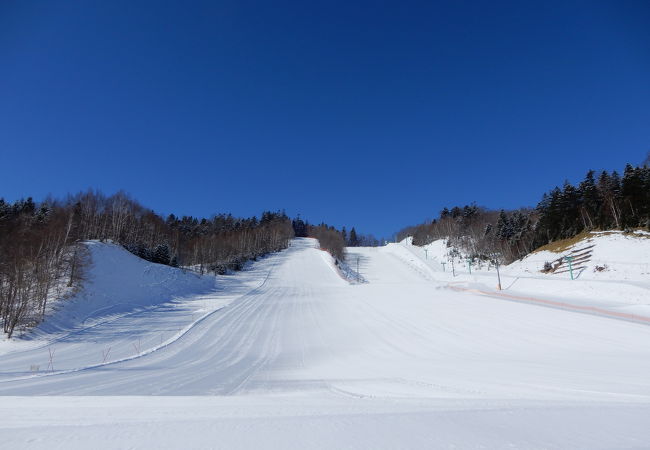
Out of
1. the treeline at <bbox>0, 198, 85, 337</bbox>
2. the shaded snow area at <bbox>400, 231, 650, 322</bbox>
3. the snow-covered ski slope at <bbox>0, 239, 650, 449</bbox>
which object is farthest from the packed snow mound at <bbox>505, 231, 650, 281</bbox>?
the treeline at <bbox>0, 198, 85, 337</bbox>

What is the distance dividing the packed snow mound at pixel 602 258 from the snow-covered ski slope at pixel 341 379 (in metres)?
21.6

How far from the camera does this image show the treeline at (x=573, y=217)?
45.3 meters

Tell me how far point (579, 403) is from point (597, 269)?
40.8 m

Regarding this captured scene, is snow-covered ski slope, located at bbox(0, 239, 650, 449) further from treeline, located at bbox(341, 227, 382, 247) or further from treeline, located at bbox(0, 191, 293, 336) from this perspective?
treeline, located at bbox(341, 227, 382, 247)

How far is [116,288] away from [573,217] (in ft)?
228

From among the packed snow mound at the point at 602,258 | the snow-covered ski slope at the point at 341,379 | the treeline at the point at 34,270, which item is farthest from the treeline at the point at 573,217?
the treeline at the point at 34,270

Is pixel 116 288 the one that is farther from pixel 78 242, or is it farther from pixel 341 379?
pixel 341 379

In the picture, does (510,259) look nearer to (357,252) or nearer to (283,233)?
(357,252)

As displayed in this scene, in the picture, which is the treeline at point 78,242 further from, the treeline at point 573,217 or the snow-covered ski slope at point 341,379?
the treeline at point 573,217

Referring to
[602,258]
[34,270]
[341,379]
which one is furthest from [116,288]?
[602,258]

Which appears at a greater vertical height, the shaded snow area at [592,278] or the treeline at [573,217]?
the treeline at [573,217]

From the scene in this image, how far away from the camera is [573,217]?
54.2 meters

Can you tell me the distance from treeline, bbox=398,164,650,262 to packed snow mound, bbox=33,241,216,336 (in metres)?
52.7

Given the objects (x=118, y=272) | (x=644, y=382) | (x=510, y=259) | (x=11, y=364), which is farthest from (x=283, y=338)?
(x=510, y=259)
